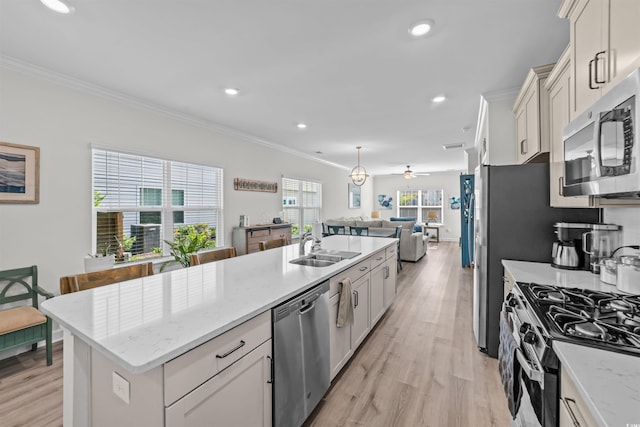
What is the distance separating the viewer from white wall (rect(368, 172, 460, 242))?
33.1 feet

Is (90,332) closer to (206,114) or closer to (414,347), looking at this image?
(414,347)

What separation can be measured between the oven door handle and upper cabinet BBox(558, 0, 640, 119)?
47.9 inches

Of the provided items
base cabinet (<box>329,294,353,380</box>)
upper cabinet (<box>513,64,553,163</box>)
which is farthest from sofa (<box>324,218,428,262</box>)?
base cabinet (<box>329,294,353,380</box>)

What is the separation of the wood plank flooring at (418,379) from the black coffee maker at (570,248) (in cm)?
103

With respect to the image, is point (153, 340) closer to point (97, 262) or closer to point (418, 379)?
point (418, 379)

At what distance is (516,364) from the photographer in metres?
1.25

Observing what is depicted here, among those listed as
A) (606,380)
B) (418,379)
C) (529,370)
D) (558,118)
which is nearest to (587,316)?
(529,370)

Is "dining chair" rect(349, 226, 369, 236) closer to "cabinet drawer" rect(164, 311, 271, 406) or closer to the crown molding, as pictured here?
the crown molding

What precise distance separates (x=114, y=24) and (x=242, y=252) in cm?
341

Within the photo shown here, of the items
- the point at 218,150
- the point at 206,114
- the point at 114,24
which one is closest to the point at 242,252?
the point at 218,150

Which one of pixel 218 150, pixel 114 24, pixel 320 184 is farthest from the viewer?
pixel 320 184

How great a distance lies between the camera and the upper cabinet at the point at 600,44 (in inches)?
42.5

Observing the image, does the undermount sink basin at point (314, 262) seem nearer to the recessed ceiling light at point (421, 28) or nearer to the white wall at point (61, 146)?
the recessed ceiling light at point (421, 28)

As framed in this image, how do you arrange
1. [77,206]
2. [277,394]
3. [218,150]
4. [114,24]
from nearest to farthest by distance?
[277,394]
[114,24]
[77,206]
[218,150]
